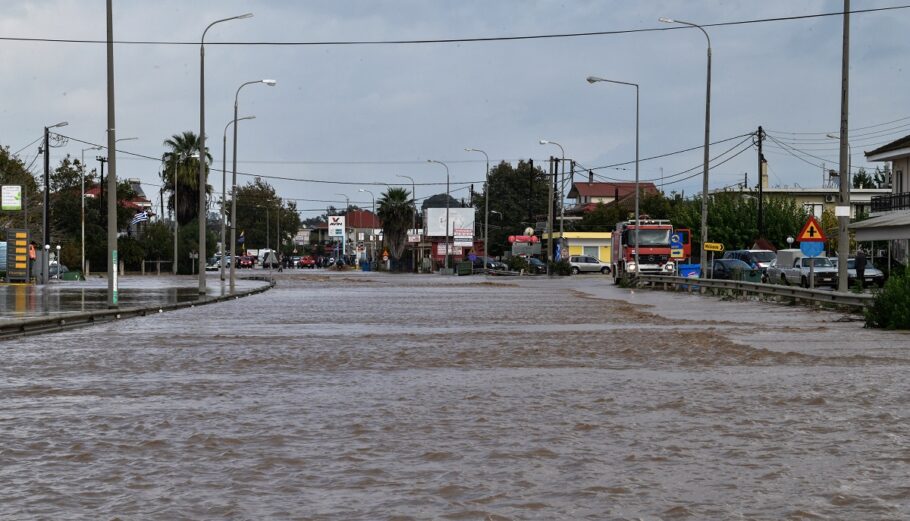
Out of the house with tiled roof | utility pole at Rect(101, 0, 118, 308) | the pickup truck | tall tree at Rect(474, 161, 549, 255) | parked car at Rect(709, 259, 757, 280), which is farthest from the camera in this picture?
tall tree at Rect(474, 161, 549, 255)

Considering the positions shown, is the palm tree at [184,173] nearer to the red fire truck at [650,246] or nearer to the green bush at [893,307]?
the red fire truck at [650,246]

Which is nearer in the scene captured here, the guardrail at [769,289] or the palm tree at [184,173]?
the guardrail at [769,289]

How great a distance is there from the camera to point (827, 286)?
49.3 metres

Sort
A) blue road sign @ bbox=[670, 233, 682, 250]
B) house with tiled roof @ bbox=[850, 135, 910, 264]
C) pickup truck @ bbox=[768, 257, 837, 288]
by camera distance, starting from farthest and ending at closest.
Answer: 1. blue road sign @ bbox=[670, 233, 682, 250]
2. house with tiled roof @ bbox=[850, 135, 910, 264]
3. pickup truck @ bbox=[768, 257, 837, 288]

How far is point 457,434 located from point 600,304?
94.1ft

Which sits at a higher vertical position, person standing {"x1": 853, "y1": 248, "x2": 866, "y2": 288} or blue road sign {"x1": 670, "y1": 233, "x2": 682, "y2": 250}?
blue road sign {"x1": 670, "y1": 233, "x2": 682, "y2": 250}

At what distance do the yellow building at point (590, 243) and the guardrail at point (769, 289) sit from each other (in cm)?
4498

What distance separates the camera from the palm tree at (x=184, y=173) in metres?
105

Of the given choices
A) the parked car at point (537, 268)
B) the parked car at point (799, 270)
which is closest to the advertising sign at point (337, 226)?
the parked car at point (537, 268)

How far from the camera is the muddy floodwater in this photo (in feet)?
25.1

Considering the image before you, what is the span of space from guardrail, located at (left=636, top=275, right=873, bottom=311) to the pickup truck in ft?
12.5

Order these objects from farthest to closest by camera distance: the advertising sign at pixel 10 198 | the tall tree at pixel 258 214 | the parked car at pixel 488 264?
the tall tree at pixel 258 214 → the parked car at pixel 488 264 → the advertising sign at pixel 10 198

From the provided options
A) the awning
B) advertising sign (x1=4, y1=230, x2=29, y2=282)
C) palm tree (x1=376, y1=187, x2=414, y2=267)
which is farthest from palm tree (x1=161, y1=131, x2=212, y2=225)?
the awning

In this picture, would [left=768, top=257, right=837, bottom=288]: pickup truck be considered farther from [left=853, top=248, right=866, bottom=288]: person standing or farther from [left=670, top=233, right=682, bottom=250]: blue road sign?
[left=670, top=233, right=682, bottom=250]: blue road sign
